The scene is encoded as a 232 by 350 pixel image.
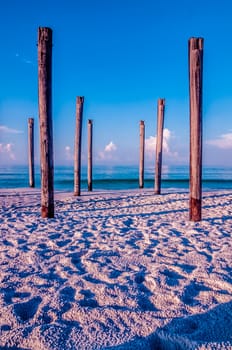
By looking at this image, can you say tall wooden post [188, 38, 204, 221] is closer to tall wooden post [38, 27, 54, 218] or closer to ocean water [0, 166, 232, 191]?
tall wooden post [38, 27, 54, 218]

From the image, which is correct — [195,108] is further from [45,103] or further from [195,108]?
[45,103]

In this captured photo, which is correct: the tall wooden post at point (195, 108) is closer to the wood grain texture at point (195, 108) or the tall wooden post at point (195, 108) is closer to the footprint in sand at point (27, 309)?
the wood grain texture at point (195, 108)

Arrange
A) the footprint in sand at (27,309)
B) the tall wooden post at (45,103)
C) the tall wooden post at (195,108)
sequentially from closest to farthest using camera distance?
the footprint in sand at (27,309), the tall wooden post at (195,108), the tall wooden post at (45,103)

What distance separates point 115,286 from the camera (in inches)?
103

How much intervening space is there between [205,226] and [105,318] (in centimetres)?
353

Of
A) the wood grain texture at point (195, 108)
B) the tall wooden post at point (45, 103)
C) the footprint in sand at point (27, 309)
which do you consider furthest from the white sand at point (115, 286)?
the tall wooden post at point (45, 103)

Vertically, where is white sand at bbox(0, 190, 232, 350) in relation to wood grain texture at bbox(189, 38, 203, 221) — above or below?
below

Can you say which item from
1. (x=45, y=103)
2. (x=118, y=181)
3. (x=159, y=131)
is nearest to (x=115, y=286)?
(x=45, y=103)

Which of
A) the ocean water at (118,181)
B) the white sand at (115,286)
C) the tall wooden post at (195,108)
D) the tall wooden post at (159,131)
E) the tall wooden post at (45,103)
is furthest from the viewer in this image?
the ocean water at (118,181)

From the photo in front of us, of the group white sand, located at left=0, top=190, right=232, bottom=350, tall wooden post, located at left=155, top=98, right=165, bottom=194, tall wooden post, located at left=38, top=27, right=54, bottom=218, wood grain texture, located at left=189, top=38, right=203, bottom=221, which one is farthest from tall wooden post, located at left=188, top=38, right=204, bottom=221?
tall wooden post, located at left=155, top=98, right=165, bottom=194

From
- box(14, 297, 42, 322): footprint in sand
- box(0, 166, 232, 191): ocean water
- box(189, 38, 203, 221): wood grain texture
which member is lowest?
box(0, 166, 232, 191): ocean water

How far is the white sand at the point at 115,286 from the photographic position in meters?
1.86

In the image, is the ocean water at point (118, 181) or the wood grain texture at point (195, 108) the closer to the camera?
the wood grain texture at point (195, 108)

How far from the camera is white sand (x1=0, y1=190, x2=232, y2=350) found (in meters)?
1.86
